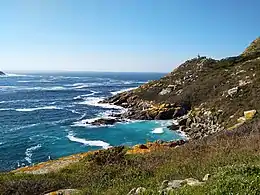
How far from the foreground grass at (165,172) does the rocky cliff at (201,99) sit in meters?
23.7

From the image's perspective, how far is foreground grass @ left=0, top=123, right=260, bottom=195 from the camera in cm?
633

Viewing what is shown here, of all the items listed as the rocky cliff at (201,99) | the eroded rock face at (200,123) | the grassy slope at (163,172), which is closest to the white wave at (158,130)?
the eroded rock face at (200,123)

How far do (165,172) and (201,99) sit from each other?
5220 cm

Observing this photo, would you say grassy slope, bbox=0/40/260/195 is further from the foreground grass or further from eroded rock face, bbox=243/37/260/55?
eroded rock face, bbox=243/37/260/55

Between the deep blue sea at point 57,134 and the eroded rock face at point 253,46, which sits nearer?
the deep blue sea at point 57,134

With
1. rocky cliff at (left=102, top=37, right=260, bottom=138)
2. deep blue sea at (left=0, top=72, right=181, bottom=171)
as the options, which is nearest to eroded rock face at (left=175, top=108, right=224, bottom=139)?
rocky cliff at (left=102, top=37, right=260, bottom=138)

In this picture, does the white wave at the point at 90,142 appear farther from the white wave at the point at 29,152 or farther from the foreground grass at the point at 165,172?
the foreground grass at the point at 165,172

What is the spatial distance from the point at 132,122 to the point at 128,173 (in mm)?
45155

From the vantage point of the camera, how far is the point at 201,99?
60.3m

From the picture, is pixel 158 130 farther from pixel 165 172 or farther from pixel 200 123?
pixel 165 172

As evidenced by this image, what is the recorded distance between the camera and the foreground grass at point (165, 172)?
6330 millimetres

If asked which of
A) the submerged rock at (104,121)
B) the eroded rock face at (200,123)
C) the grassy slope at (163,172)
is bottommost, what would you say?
the submerged rock at (104,121)

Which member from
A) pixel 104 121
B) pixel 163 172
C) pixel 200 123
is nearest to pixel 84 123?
pixel 104 121

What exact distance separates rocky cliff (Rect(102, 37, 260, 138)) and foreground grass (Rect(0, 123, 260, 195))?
77.6 ft
